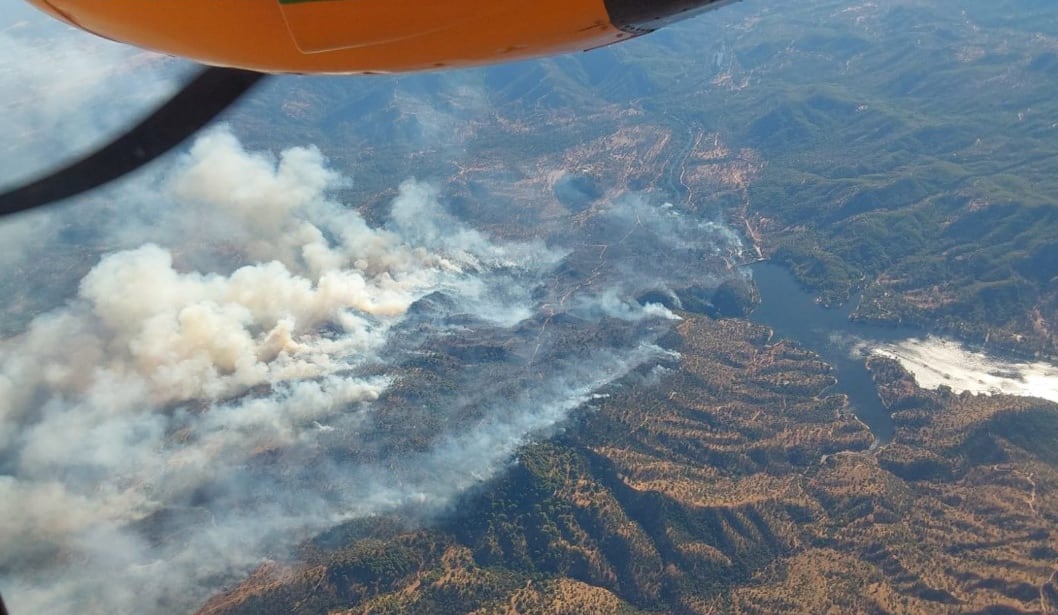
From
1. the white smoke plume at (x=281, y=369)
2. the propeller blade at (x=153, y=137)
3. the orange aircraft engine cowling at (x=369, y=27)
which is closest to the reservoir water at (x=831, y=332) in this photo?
the white smoke plume at (x=281, y=369)

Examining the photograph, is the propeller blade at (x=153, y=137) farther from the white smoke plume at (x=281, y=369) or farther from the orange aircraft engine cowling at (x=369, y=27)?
the white smoke plume at (x=281, y=369)

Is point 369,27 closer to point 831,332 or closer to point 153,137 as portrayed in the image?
point 153,137

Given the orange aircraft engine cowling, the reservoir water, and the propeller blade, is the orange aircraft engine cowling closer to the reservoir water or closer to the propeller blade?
the propeller blade

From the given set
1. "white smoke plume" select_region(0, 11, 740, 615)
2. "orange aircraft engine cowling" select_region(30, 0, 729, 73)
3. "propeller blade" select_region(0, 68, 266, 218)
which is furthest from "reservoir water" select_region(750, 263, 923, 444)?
"propeller blade" select_region(0, 68, 266, 218)

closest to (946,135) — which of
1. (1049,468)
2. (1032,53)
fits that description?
(1032,53)

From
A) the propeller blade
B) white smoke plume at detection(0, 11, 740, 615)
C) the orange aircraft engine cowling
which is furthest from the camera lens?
white smoke plume at detection(0, 11, 740, 615)
